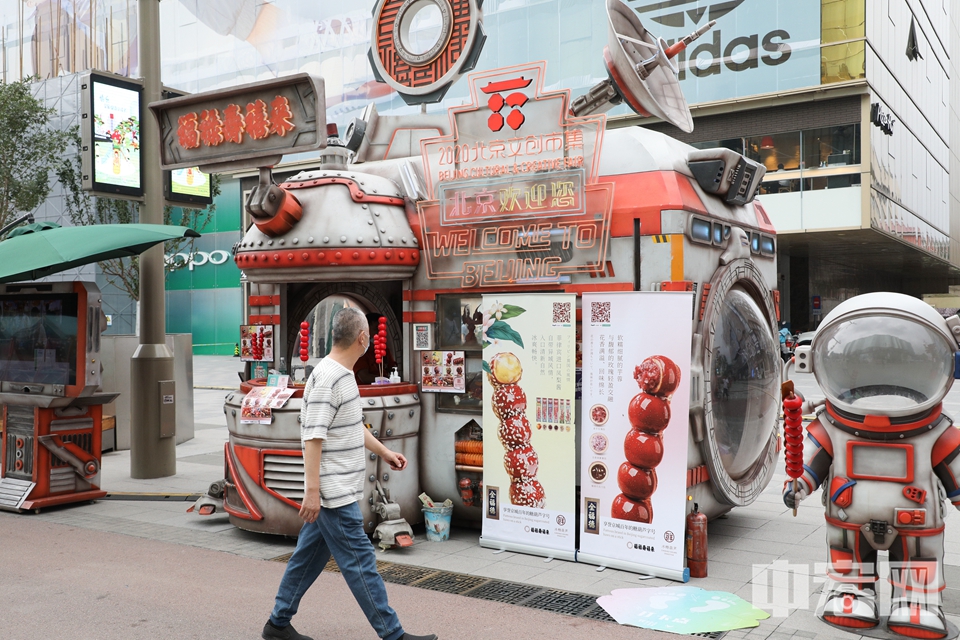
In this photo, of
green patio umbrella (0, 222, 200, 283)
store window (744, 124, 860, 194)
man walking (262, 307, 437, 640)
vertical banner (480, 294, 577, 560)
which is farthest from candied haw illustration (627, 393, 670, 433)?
store window (744, 124, 860, 194)

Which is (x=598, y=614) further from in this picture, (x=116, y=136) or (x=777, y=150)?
(x=777, y=150)

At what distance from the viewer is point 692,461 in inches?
244

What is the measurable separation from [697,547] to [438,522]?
2.12 meters

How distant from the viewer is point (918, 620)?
457 centimetres

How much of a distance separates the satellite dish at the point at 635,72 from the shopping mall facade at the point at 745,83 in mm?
18734

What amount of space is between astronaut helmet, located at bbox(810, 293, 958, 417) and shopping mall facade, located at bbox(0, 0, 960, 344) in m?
21.3

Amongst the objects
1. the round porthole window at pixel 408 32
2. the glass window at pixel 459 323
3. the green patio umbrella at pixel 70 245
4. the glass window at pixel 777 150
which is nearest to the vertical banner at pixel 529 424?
the glass window at pixel 459 323

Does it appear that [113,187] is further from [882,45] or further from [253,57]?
[253,57]

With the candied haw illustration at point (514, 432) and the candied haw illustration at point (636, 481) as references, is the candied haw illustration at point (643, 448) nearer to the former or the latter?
the candied haw illustration at point (636, 481)

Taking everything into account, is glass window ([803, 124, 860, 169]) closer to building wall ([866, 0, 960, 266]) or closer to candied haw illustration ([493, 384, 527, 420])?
building wall ([866, 0, 960, 266])

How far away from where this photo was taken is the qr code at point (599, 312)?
610 centimetres

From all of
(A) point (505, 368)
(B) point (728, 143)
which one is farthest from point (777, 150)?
(A) point (505, 368)

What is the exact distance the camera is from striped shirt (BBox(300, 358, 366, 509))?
13.9 feet

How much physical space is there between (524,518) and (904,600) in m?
2.72
